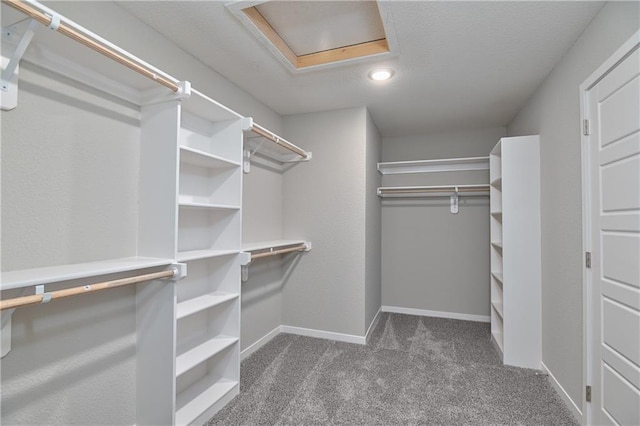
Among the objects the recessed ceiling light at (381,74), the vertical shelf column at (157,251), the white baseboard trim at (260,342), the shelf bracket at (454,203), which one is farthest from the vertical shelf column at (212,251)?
the shelf bracket at (454,203)

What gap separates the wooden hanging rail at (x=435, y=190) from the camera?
348 cm

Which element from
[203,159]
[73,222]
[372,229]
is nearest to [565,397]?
[372,229]

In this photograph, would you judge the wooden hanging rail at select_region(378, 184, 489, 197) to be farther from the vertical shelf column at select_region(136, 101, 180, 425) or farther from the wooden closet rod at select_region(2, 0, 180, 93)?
the wooden closet rod at select_region(2, 0, 180, 93)

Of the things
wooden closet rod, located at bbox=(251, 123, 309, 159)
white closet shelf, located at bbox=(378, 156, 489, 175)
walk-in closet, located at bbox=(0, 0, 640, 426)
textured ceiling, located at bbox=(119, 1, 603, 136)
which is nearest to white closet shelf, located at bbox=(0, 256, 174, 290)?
walk-in closet, located at bbox=(0, 0, 640, 426)

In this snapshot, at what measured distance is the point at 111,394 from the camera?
154 centimetres

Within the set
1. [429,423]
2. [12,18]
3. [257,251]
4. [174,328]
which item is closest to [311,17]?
[12,18]

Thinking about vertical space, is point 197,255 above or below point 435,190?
below

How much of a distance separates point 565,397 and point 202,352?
→ 2316mm

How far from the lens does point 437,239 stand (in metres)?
3.86

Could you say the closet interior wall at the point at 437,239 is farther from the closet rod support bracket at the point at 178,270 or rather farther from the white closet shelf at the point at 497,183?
the closet rod support bracket at the point at 178,270

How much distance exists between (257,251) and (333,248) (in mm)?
949

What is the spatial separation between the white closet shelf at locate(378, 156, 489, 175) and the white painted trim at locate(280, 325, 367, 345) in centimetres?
202

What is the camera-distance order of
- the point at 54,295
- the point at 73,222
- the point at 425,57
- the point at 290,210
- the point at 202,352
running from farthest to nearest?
1. the point at 290,210
2. the point at 425,57
3. the point at 202,352
4. the point at 73,222
5. the point at 54,295

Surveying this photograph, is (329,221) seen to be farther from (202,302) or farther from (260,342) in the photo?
(202,302)
